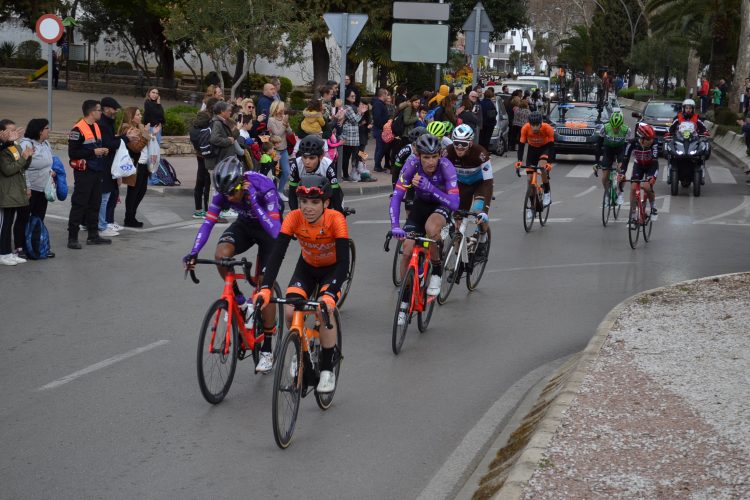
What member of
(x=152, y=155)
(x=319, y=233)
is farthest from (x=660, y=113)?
(x=319, y=233)

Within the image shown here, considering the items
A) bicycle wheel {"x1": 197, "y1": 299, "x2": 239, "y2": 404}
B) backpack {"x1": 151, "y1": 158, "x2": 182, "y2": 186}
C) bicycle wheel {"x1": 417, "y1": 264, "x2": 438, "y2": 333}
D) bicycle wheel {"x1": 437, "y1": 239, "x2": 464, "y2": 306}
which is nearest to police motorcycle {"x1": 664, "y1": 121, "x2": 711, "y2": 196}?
backpack {"x1": 151, "y1": 158, "x2": 182, "y2": 186}

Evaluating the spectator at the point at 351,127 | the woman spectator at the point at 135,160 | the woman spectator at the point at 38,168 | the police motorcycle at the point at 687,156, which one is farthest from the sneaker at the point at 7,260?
the police motorcycle at the point at 687,156

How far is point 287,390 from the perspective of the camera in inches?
269

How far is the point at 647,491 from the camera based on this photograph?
222 inches

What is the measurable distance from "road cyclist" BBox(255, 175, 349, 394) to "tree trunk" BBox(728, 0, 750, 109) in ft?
127

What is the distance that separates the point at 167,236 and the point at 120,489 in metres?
9.53

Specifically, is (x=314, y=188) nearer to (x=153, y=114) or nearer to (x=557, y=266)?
(x=557, y=266)

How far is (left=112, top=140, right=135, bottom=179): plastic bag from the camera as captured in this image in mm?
14773

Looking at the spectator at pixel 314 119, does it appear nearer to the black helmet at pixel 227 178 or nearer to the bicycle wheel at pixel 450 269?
the bicycle wheel at pixel 450 269

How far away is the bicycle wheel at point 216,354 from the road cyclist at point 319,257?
514 millimetres

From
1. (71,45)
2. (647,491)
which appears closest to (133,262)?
(647,491)

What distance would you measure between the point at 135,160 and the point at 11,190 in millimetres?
3322

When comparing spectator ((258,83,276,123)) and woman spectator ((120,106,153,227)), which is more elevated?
spectator ((258,83,276,123))

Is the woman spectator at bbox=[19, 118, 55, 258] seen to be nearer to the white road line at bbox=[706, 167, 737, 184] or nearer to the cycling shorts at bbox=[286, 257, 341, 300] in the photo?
the cycling shorts at bbox=[286, 257, 341, 300]
